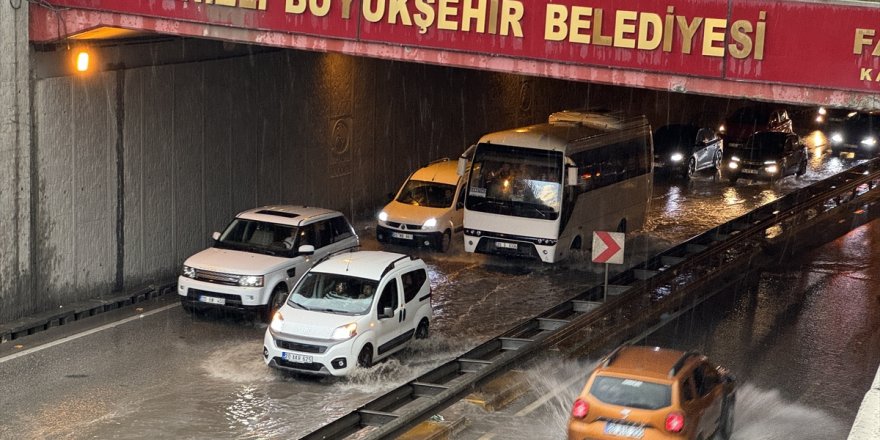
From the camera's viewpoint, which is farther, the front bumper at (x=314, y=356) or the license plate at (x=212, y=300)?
the license plate at (x=212, y=300)

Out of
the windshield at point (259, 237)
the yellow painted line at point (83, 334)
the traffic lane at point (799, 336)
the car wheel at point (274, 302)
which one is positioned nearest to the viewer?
the traffic lane at point (799, 336)

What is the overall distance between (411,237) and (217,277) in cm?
689

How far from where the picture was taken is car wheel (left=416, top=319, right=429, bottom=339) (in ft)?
61.4

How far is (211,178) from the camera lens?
76.9 ft

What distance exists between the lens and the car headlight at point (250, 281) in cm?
1911

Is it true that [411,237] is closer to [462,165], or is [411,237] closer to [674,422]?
[462,165]

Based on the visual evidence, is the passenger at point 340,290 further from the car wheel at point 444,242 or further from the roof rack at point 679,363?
the car wheel at point 444,242

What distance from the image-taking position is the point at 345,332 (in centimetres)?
1672

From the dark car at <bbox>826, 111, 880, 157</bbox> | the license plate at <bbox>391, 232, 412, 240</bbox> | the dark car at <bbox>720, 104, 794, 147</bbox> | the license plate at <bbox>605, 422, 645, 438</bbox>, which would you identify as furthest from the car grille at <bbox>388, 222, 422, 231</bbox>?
the dark car at <bbox>826, 111, 880, 157</bbox>

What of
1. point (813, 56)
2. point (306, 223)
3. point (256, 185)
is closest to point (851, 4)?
point (813, 56)

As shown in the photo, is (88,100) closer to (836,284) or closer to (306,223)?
(306,223)

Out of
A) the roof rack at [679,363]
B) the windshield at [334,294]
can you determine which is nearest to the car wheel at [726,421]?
the roof rack at [679,363]

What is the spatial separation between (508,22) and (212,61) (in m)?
8.08

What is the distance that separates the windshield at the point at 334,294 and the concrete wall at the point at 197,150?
458 cm
